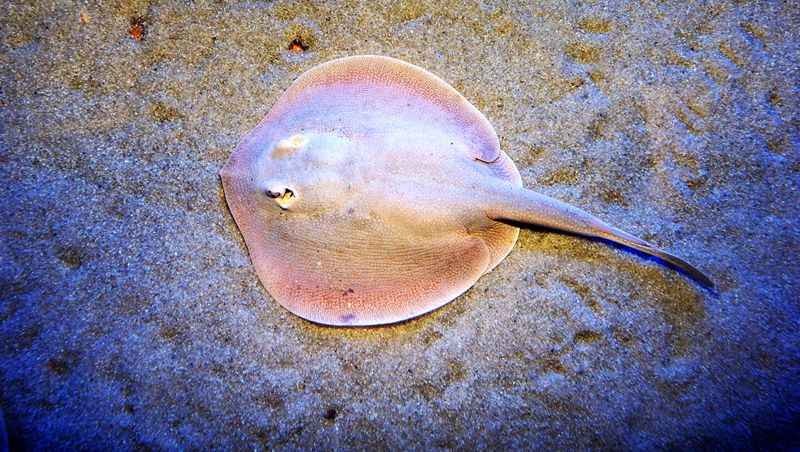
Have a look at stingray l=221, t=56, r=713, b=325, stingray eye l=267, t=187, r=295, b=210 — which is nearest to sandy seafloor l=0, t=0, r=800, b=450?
stingray l=221, t=56, r=713, b=325

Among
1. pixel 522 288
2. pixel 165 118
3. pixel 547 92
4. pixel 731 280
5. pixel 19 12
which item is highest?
pixel 19 12

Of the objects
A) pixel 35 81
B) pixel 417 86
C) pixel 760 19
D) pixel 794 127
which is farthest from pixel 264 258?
pixel 760 19

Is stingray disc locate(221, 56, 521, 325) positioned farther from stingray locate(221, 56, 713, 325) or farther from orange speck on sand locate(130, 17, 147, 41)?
orange speck on sand locate(130, 17, 147, 41)

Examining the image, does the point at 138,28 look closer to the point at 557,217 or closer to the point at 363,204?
the point at 363,204

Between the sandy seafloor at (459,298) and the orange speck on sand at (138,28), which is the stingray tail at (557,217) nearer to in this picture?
the sandy seafloor at (459,298)

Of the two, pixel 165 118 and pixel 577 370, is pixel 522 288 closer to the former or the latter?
pixel 577 370

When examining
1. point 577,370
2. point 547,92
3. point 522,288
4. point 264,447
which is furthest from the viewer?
point 547,92

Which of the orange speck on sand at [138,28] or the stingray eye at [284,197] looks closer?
the stingray eye at [284,197]

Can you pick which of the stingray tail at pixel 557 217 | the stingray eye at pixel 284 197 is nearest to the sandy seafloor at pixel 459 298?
the stingray tail at pixel 557 217
